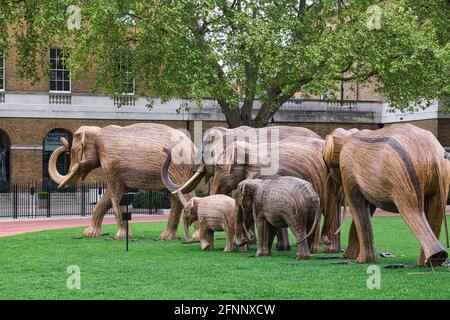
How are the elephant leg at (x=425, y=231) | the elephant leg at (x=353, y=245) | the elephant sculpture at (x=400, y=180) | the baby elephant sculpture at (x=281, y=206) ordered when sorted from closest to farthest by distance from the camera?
the elephant leg at (x=425, y=231)
the elephant sculpture at (x=400, y=180)
the baby elephant sculpture at (x=281, y=206)
the elephant leg at (x=353, y=245)

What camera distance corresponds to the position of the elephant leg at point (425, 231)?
13.1 m

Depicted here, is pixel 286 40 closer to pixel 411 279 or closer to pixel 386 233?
pixel 386 233

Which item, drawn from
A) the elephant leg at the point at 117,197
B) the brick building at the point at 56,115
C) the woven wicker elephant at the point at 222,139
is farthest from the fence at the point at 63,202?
A: the woven wicker elephant at the point at 222,139

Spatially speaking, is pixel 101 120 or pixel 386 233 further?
pixel 101 120

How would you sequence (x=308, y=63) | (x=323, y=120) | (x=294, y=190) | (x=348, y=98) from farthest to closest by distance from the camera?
1. (x=348, y=98)
2. (x=323, y=120)
3. (x=308, y=63)
4. (x=294, y=190)

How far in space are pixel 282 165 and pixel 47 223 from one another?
50.0 ft

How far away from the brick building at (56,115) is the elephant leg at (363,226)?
1124 inches

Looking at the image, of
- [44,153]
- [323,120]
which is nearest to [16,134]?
[44,153]

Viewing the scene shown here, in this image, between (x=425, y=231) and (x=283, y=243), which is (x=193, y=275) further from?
(x=283, y=243)

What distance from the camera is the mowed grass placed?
1152 centimetres

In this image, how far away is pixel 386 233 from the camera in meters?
23.5

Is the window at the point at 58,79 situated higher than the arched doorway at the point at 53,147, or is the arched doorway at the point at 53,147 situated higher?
the window at the point at 58,79

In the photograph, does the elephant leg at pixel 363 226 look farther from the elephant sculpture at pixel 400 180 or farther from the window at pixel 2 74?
the window at pixel 2 74

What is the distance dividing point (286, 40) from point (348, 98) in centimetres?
2003
